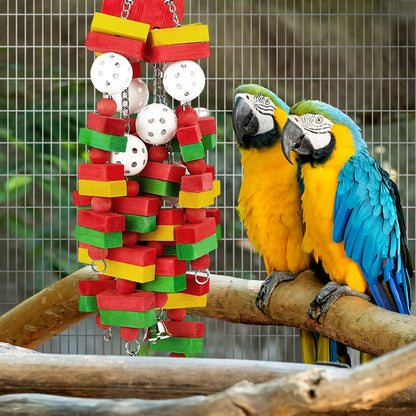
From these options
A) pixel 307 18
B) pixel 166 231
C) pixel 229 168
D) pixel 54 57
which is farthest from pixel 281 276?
pixel 54 57

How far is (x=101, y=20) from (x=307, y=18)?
4.75 ft

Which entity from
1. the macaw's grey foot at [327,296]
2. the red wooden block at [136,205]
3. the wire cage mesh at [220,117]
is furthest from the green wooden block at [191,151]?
the wire cage mesh at [220,117]

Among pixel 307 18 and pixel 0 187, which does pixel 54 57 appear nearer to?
pixel 0 187

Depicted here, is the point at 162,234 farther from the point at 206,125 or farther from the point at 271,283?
the point at 271,283

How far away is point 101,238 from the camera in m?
1.11

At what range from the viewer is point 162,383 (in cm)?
74

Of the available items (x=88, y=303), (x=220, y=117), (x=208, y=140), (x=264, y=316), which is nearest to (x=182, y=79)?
(x=208, y=140)

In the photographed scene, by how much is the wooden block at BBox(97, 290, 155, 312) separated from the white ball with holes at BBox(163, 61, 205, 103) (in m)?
0.37

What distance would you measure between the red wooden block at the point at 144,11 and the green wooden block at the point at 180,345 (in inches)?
23.9

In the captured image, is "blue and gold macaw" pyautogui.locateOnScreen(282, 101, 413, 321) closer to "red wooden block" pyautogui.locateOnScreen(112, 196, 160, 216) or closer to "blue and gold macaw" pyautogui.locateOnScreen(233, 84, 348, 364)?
"blue and gold macaw" pyautogui.locateOnScreen(233, 84, 348, 364)

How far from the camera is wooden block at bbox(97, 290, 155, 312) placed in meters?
1.12

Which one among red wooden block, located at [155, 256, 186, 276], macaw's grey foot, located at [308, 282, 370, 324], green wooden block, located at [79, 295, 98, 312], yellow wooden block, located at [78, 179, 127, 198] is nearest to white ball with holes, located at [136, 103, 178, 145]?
yellow wooden block, located at [78, 179, 127, 198]

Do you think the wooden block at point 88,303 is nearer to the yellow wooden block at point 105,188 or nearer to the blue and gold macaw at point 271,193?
the yellow wooden block at point 105,188

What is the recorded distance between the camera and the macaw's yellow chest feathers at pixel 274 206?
1.40m
